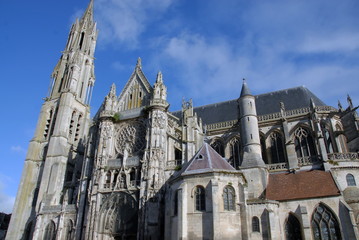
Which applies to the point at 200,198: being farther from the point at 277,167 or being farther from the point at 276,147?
the point at 276,147

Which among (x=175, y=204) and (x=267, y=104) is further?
(x=267, y=104)

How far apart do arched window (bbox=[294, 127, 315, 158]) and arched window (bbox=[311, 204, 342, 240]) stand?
23.1 ft

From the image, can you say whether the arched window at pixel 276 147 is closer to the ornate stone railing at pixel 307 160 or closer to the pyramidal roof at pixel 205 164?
the ornate stone railing at pixel 307 160

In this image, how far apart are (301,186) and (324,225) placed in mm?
2837

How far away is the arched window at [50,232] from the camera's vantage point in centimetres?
2303

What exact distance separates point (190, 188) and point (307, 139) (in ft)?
40.8

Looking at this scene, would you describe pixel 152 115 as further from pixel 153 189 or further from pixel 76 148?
pixel 76 148

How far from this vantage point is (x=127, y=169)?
22.3 m

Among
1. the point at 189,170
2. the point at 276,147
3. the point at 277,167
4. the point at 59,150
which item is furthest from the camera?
the point at 59,150

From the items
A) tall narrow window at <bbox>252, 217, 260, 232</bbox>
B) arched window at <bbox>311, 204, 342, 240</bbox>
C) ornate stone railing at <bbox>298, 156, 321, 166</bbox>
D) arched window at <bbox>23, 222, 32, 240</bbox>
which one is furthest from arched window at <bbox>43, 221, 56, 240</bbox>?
ornate stone railing at <bbox>298, 156, 321, 166</bbox>

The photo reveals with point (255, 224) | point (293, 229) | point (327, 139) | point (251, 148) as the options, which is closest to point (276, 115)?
point (327, 139)

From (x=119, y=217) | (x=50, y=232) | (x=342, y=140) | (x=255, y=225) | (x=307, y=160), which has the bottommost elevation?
(x=50, y=232)

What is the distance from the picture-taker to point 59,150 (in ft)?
94.3

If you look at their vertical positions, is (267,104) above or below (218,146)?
above
